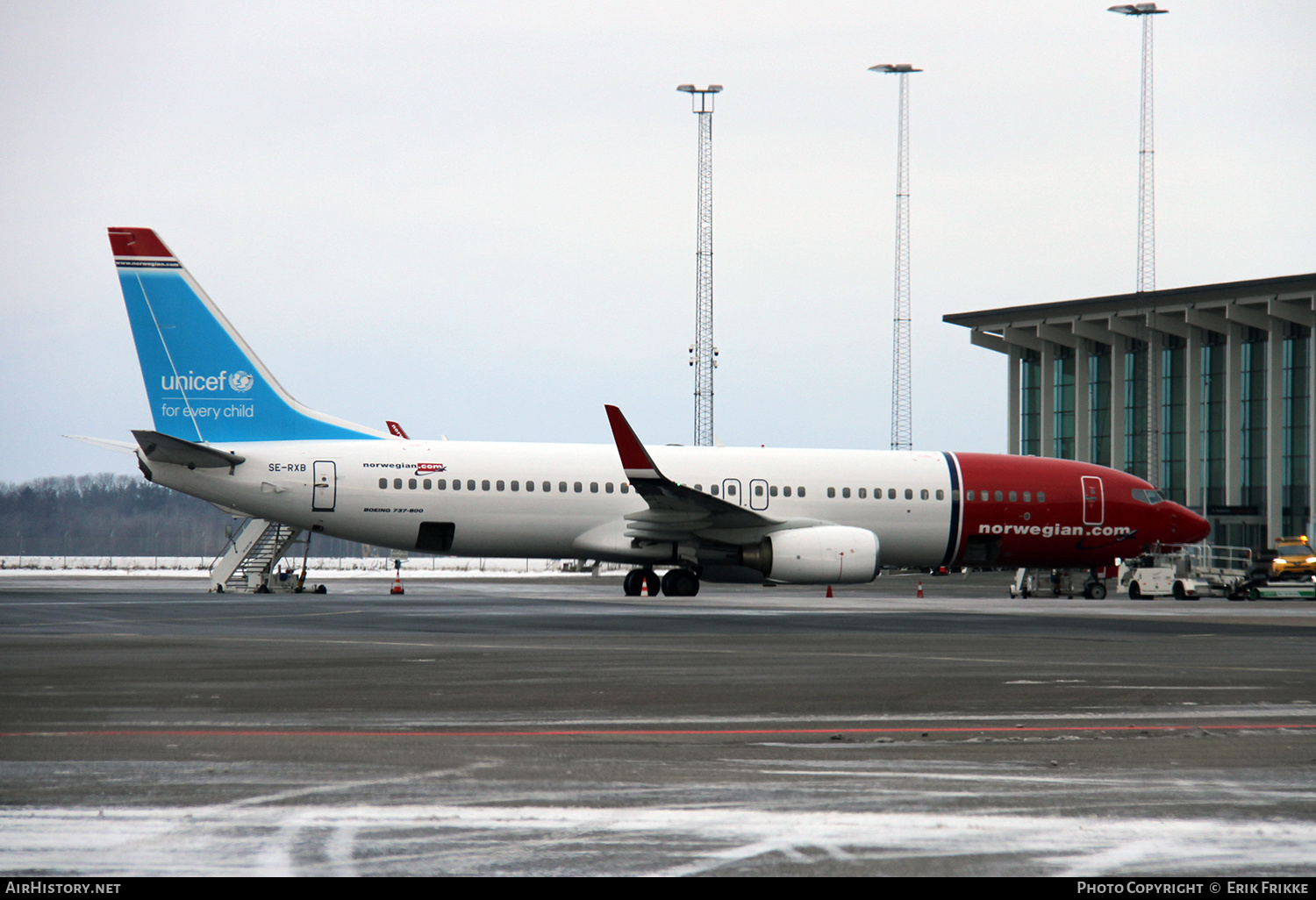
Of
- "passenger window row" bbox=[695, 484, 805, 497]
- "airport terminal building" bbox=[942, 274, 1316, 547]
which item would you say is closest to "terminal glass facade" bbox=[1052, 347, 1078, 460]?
"airport terminal building" bbox=[942, 274, 1316, 547]

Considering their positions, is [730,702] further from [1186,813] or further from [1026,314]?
[1026,314]

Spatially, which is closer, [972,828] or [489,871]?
[489,871]

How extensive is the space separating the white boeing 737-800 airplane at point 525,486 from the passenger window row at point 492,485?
1.3 inches

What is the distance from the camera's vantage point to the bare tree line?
302 ft

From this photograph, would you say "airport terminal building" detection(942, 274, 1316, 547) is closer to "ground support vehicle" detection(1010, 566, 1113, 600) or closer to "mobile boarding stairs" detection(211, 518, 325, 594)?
"ground support vehicle" detection(1010, 566, 1113, 600)

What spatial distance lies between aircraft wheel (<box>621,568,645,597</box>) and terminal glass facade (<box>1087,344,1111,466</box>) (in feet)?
139

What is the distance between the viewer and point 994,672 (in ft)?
40.9

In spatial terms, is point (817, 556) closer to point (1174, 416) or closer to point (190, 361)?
point (190, 361)

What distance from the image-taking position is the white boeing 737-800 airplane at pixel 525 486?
1065 inches

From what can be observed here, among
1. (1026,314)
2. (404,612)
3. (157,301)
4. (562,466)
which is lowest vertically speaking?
(404,612)

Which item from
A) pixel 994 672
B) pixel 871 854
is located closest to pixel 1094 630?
pixel 994 672

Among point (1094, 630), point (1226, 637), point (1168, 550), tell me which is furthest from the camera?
point (1168, 550)

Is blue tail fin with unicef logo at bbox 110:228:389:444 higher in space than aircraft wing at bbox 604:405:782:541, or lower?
higher

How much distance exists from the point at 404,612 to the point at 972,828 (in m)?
17.8
